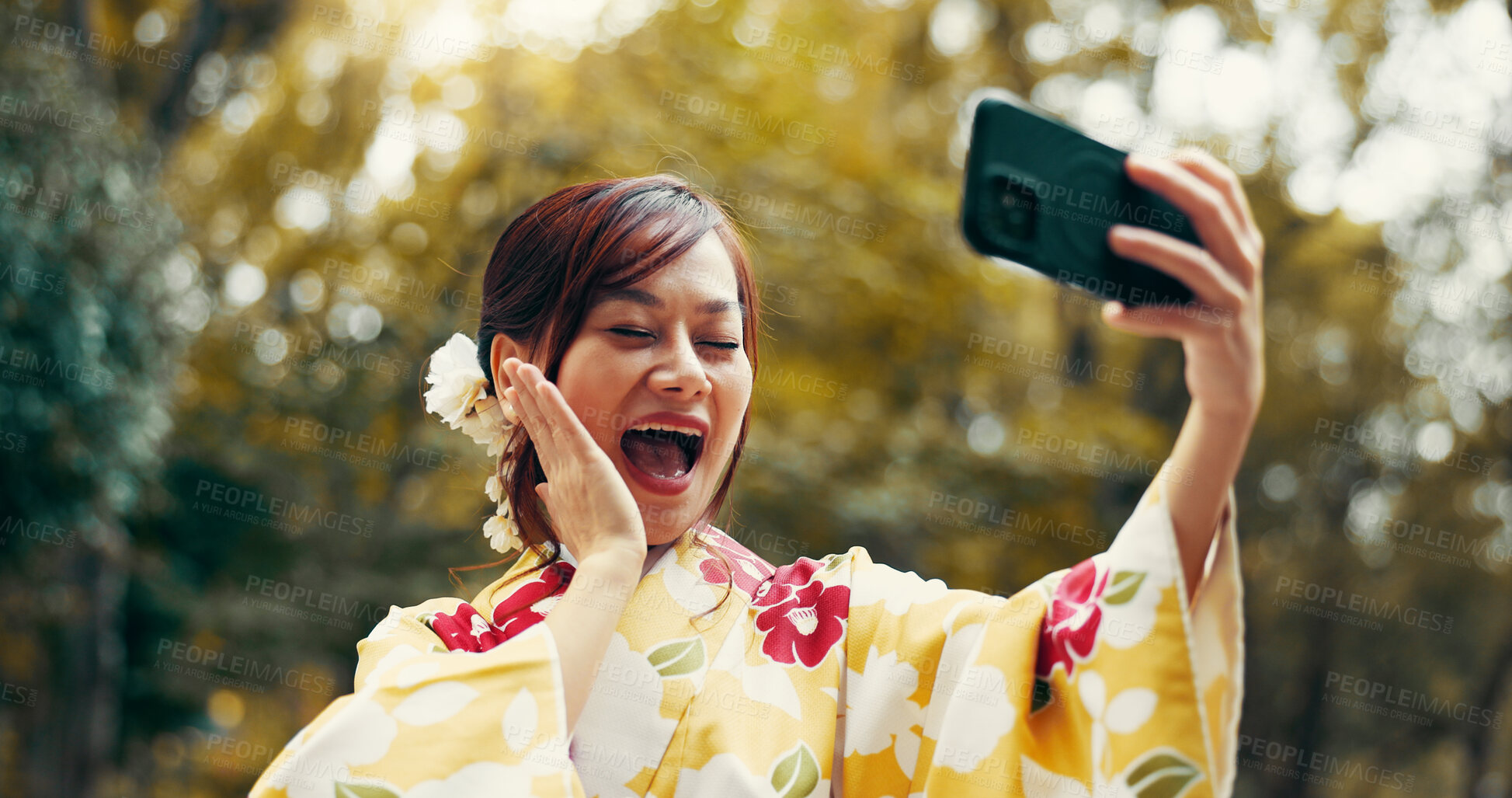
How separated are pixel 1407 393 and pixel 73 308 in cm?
945

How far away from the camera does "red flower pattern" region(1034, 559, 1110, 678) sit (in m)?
1.27

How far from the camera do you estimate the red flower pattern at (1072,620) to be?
127cm

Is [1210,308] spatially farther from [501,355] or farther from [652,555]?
[501,355]

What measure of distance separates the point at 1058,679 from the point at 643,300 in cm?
84

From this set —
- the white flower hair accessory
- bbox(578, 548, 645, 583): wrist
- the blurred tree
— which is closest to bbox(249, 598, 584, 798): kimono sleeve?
bbox(578, 548, 645, 583): wrist

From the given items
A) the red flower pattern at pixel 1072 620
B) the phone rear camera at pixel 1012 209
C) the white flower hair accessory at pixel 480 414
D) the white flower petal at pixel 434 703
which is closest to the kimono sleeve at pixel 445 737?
the white flower petal at pixel 434 703

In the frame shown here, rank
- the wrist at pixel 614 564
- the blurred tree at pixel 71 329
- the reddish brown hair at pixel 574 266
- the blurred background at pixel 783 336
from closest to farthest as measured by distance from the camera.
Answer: the wrist at pixel 614 564 → the reddish brown hair at pixel 574 266 → the blurred tree at pixel 71 329 → the blurred background at pixel 783 336

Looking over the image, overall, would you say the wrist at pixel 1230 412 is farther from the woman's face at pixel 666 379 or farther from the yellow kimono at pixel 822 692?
the woman's face at pixel 666 379

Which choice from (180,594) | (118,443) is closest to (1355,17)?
(118,443)

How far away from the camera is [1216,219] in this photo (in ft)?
3.59

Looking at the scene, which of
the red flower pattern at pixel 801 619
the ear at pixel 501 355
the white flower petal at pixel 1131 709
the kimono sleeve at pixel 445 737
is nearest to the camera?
the white flower petal at pixel 1131 709

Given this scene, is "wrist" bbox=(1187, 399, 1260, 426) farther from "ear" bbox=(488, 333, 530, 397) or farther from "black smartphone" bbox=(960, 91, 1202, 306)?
"ear" bbox=(488, 333, 530, 397)

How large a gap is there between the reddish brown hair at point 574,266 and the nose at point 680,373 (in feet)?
0.42

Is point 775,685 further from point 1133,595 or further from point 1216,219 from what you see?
point 1216,219
